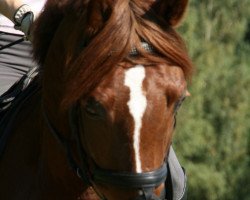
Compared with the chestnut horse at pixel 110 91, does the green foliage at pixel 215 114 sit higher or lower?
lower

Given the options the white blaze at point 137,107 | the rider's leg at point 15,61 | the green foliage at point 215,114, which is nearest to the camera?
the white blaze at point 137,107

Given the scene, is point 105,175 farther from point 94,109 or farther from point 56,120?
point 56,120

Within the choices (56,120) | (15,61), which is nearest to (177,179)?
(56,120)

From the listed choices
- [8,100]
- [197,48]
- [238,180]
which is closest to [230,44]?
[197,48]

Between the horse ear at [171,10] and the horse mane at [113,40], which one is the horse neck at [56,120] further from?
the horse ear at [171,10]

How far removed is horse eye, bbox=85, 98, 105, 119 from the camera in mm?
3086

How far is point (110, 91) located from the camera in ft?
10.2

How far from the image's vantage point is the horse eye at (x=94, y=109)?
121 inches

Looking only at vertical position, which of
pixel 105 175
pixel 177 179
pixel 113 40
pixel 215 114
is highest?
pixel 113 40

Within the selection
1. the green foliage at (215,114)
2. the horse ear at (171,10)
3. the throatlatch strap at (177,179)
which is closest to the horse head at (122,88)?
the horse ear at (171,10)

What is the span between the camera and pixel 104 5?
324 centimetres

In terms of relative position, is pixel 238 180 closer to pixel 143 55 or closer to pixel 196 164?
pixel 196 164

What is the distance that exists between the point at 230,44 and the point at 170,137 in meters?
11.7

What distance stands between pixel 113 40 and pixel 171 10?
352 mm
